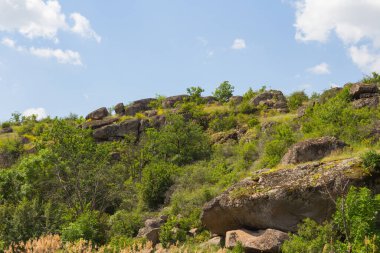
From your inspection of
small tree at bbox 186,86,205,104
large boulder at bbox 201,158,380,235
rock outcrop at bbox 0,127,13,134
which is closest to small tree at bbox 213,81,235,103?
small tree at bbox 186,86,205,104

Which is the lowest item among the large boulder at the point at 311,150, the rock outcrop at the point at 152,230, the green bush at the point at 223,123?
the rock outcrop at the point at 152,230

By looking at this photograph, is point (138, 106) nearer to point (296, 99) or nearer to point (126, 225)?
point (296, 99)

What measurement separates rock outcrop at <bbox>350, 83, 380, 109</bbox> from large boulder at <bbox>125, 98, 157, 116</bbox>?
36.1 metres

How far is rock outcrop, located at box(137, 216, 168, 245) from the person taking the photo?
2363 cm

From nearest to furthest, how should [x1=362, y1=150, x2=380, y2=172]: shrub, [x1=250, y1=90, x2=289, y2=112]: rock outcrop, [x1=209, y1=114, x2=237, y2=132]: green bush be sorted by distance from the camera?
[x1=362, y1=150, x2=380, y2=172]: shrub → [x1=209, y1=114, x2=237, y2=132]: green bush → [x1=250, y1=90, x2=289, y2=112]: rock outcrop

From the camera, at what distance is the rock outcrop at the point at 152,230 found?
23.6 meters

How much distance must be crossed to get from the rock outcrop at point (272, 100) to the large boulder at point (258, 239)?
37406 mm

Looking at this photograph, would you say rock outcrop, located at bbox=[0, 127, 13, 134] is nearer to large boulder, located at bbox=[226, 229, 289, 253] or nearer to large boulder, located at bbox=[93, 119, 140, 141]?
large boulder, located at bbox=[93, 119, 140, 141]

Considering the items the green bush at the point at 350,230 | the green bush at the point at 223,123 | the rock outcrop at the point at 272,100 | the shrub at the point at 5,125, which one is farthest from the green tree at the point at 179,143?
the shrub at the point at 5,125

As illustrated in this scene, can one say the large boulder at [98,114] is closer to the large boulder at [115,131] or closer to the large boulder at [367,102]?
the large boulder at [115,131]

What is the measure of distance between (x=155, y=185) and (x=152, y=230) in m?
10.1

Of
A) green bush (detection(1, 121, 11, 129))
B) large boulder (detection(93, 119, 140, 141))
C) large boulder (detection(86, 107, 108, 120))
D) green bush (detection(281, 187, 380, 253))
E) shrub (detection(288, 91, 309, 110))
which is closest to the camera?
green bush (detection(281, 187, 380, 253))

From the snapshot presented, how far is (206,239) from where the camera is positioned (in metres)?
21.4

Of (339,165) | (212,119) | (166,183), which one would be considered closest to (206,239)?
(339,165)
